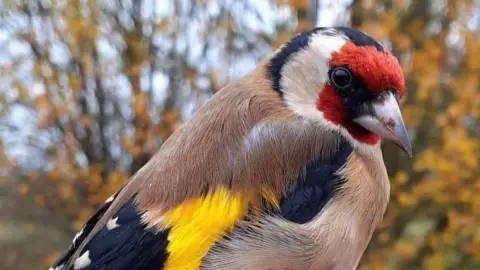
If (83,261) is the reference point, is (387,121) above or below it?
below

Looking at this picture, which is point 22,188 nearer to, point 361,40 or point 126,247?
point 126,247

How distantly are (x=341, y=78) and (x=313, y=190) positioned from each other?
198 millimetres

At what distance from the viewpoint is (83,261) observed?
3.07ft

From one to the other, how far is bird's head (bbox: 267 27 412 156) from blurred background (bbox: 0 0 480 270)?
1.28 meters

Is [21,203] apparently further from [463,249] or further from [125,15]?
[463,249]

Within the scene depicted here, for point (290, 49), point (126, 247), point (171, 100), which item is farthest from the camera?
point (171, 100)

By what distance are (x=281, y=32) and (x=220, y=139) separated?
156 centimetres

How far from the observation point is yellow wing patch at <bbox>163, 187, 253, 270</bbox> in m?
0.90

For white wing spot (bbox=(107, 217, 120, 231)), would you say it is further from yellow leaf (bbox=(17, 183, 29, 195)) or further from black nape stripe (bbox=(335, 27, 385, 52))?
yellow leaf (bbox=(17, 183, 29, 195))

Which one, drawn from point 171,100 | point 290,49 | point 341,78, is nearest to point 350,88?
point 341,78

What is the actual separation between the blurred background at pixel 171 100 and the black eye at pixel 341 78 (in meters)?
1.33

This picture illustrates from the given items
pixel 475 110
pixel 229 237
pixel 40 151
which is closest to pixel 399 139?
pixel 229 237

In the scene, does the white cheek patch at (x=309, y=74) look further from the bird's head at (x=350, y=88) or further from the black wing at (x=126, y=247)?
the black wing at (x=126, y=247)

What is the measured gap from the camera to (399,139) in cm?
100
